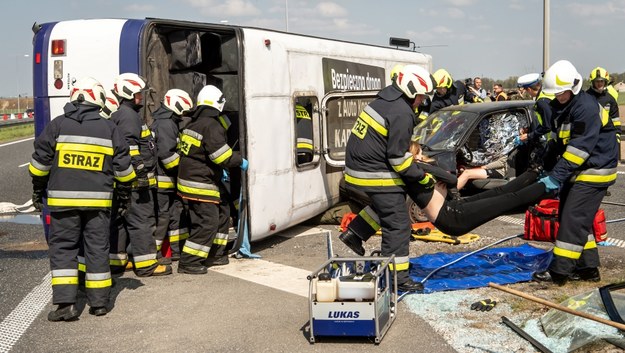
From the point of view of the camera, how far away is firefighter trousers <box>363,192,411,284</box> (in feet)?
21.9

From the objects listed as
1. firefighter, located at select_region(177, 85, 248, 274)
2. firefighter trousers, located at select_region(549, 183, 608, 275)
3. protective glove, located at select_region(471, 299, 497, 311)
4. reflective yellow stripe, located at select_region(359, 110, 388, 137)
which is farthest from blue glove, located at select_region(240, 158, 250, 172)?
firefighter trousers, located at select_region(549, 183, 608, 275)

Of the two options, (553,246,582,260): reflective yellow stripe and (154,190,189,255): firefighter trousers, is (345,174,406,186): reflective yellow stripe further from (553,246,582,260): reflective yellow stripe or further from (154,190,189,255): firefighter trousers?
(154,190,189,255): firefighter trousers

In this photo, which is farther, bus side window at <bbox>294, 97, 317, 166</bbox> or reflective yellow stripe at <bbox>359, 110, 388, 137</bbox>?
→ bus side window at <bbox>294, 97, 317, 166</bbox>

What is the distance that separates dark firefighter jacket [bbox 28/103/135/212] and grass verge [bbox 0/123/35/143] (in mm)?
27982

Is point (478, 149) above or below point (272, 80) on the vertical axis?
below

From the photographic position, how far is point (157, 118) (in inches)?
323

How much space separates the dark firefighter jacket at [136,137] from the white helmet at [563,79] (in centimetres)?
409

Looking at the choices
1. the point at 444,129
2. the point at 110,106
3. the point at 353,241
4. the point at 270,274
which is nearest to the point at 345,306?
the point at 353,241

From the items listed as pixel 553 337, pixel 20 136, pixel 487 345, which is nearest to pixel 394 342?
pixel 487 345

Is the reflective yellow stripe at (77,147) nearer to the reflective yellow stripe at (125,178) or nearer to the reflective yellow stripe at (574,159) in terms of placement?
the reflective yellow stripe at (125,178)

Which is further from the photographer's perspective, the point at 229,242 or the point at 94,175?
the point at 229,242

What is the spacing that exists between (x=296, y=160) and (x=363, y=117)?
2.52 metres

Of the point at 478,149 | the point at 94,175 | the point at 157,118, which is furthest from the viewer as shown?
the point at 478,149

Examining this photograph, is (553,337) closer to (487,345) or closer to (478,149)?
(487,345)
